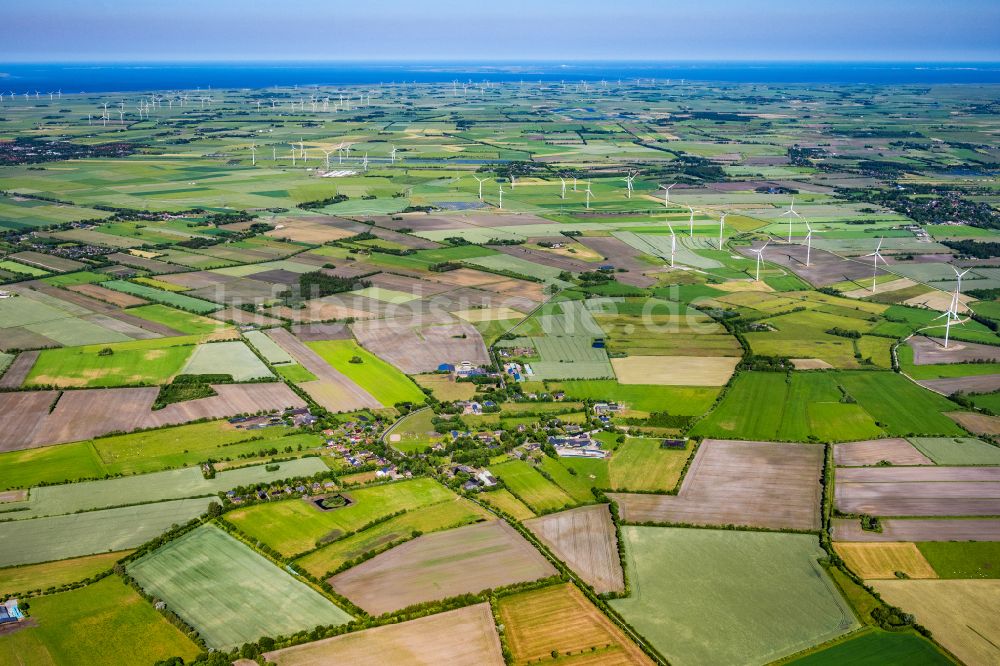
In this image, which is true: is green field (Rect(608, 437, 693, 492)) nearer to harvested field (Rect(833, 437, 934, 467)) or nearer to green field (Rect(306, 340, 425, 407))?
harvested field (Rect(833, 437, 934, 467))

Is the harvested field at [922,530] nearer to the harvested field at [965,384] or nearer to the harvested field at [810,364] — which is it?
the harvested field at [965,384]

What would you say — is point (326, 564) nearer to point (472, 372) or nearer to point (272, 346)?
point (472, 372)

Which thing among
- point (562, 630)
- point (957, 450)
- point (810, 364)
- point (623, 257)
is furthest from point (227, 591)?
point (623, 257)

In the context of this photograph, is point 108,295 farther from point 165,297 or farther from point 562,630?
point 562,630

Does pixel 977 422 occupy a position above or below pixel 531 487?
above

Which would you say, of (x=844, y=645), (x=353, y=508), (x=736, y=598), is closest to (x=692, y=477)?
(x=736, y=598)

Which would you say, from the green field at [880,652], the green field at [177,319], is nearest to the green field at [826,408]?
the green field at [880,652]
